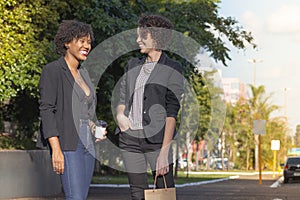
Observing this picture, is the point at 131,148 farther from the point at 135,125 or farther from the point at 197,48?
the point at 197,48

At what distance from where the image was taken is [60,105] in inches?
251

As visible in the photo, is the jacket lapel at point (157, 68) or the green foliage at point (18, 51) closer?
the jacket lapel at point (157, 68)

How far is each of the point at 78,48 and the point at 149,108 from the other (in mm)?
769

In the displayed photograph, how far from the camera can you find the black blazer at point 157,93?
22.3 feet

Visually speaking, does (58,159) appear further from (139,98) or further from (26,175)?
(26,175)

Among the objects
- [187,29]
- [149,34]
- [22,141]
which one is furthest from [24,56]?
[149,34]

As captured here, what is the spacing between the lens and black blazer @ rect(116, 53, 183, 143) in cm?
680

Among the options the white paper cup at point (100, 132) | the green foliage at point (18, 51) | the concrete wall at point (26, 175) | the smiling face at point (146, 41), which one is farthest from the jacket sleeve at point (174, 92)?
the green foliage at point (18, 51)

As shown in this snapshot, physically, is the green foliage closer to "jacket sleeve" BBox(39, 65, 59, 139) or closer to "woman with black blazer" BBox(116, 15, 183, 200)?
"woman with black blazer" BBox(116, 15, 183, 200)

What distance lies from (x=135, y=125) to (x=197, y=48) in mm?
19257

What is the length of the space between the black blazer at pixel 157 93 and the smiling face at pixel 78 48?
54cm

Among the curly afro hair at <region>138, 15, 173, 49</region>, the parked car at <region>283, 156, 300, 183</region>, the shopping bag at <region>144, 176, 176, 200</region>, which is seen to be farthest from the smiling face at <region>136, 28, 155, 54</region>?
the parked car at <region>283, 156, 300, 183</region>

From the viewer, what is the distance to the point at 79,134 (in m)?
6.35

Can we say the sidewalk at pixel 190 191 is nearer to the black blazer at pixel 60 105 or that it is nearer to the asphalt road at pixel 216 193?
the asphalt road at pixel 216 193
